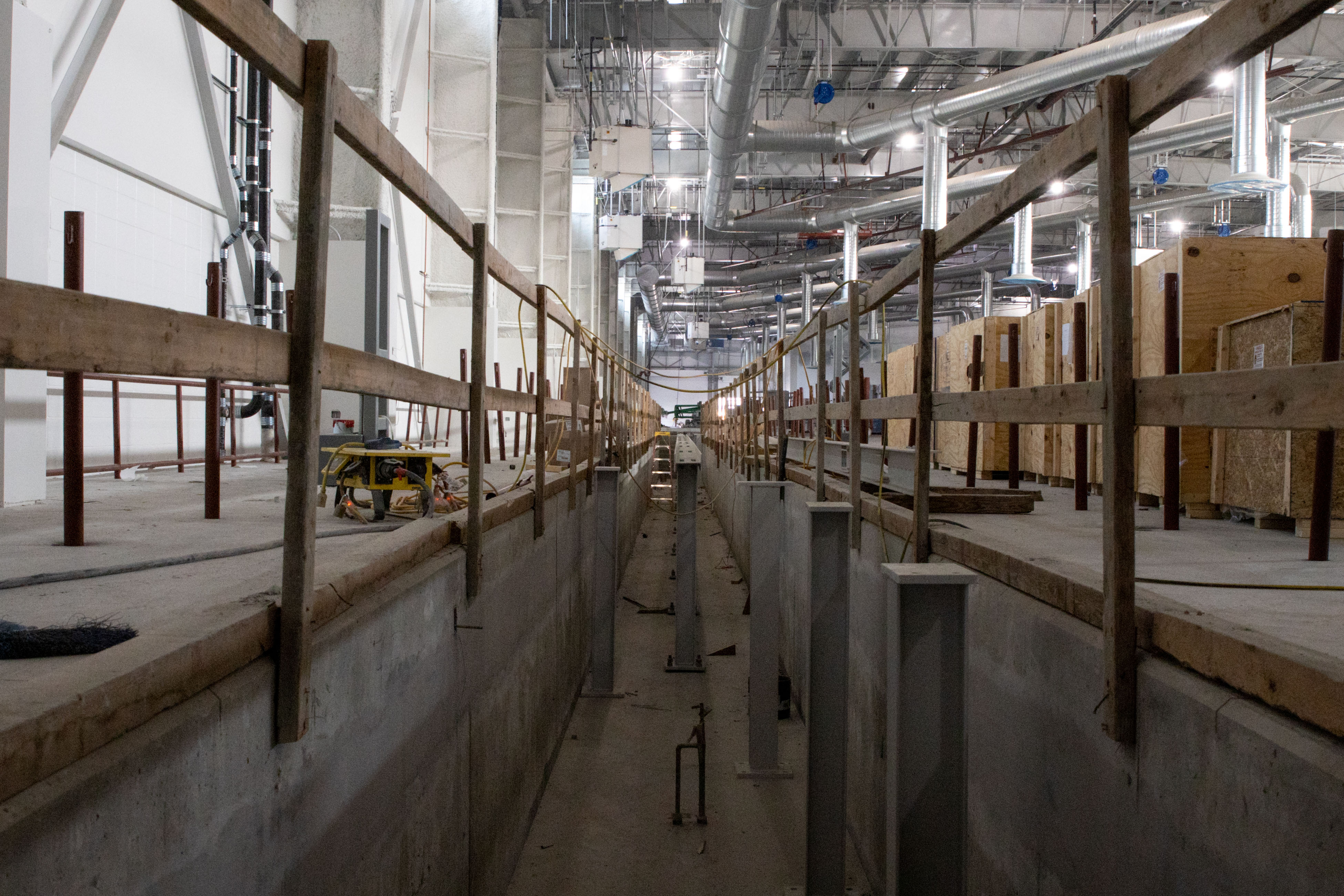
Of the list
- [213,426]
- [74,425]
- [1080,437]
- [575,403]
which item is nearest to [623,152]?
[575,403]

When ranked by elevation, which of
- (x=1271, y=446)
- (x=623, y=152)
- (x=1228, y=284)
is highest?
(x=623, y=152)

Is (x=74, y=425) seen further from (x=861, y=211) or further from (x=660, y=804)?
(x=861, y=211)

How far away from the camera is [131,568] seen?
107 inches

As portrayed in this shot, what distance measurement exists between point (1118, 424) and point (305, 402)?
197 centimetres

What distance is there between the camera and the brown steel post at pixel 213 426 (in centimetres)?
389

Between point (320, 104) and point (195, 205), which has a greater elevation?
point (195, 205)

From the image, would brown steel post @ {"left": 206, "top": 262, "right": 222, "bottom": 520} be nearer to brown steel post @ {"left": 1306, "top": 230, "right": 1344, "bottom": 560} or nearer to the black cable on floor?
the black cable on floor

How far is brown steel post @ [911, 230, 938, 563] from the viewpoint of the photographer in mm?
3752

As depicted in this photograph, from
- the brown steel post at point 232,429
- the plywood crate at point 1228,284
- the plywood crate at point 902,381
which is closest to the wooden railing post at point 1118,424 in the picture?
the plywood crate at point 1228,284

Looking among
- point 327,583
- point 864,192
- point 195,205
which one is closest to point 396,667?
point 327,583

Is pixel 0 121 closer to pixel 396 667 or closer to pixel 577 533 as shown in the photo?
pixel 396 667

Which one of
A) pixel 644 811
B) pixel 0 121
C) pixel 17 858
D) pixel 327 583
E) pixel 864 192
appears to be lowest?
pixel 644 811

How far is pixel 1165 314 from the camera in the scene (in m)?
4.44

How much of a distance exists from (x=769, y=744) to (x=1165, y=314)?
380cm
